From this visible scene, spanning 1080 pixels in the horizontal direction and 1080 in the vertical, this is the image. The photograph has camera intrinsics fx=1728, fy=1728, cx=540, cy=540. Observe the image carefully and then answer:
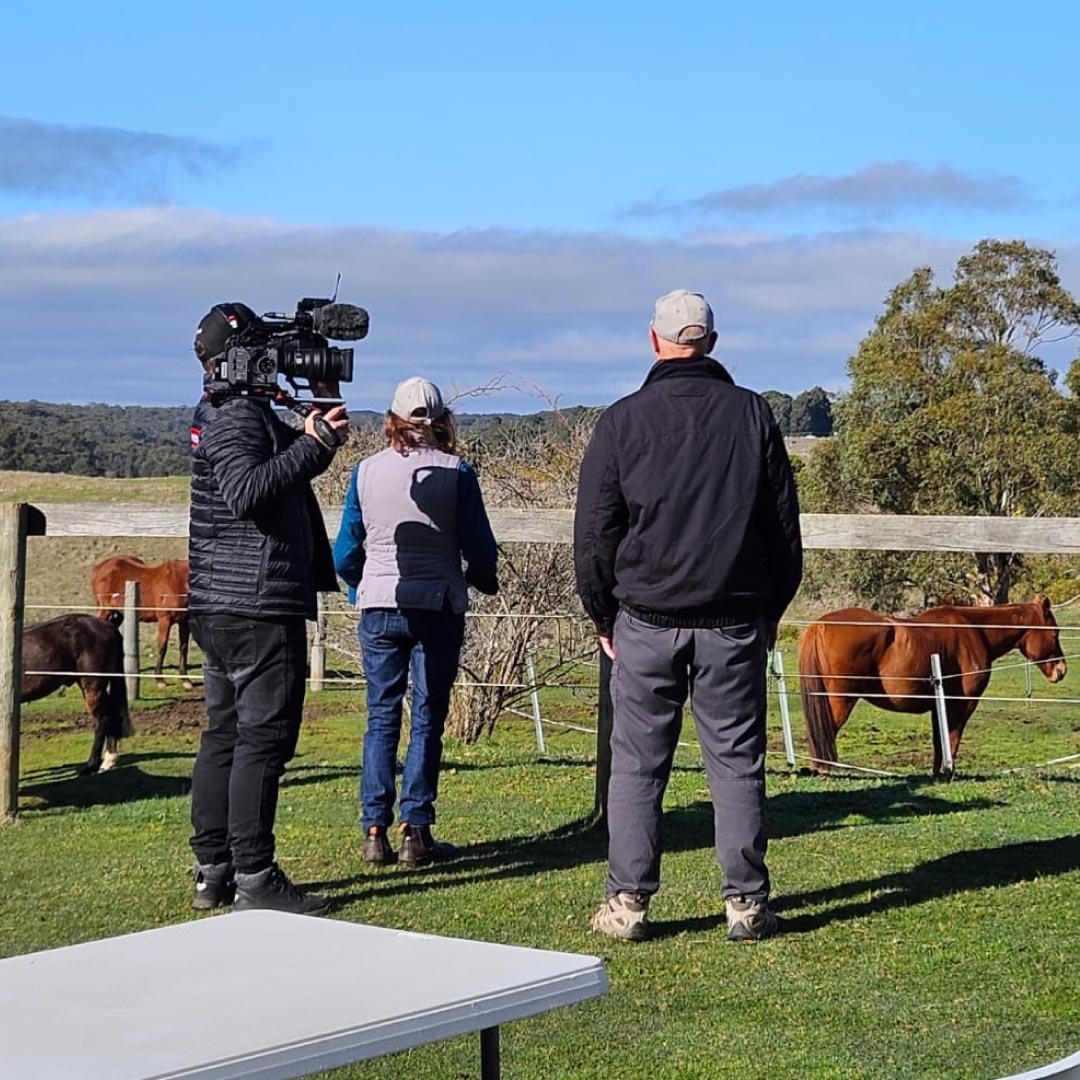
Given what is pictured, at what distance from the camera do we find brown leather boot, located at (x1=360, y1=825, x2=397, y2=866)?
6867 mm

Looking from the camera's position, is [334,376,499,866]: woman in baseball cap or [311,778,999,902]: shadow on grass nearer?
[311,778,999,902]: shadow on grass

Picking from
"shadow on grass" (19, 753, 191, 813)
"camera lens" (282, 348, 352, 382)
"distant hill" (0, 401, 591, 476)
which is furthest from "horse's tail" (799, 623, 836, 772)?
"distant hill" (0, 401, 591, 476)

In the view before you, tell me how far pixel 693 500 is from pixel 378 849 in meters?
2.28

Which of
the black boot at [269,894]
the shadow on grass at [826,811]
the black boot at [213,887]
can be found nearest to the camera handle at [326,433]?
the black boot at [269,894]

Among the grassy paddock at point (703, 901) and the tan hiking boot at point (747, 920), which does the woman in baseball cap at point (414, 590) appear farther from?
the tan hiking boot at point (747, 920)

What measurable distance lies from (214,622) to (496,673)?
722 cm

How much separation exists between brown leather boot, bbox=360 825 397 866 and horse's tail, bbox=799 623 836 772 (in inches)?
193

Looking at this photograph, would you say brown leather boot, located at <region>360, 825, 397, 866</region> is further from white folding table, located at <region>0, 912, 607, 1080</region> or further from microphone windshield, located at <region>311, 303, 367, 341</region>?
white folding table, located at <region>0, 912, 607, 1080</region>

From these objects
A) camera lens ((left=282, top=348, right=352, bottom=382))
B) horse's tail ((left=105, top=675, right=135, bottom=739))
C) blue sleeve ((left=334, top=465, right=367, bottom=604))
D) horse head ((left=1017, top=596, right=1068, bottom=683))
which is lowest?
horse's tail ((left=105, top=675, right=135, bottom=739))

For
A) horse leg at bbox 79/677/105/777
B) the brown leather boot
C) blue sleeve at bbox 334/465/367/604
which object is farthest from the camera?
horse leg at bbox 79/677/105/777

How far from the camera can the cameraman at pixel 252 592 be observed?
585 centimetres

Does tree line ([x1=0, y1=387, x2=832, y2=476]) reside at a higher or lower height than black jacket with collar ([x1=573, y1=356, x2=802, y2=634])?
higher

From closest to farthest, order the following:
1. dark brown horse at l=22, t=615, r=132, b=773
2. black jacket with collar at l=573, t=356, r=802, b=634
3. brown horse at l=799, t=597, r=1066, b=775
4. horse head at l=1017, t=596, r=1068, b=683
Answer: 1. black jacket with collar at l=573, t=356, r=802, b=634
2. dark brown horse at l=22, t=615, r=132, b=773
3. horse head at l=1017, t=596, r=1068, b=683
4. brown horse at l=799, t=597, r=1066, b=775

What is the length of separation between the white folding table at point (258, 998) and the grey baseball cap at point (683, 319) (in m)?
2.70
